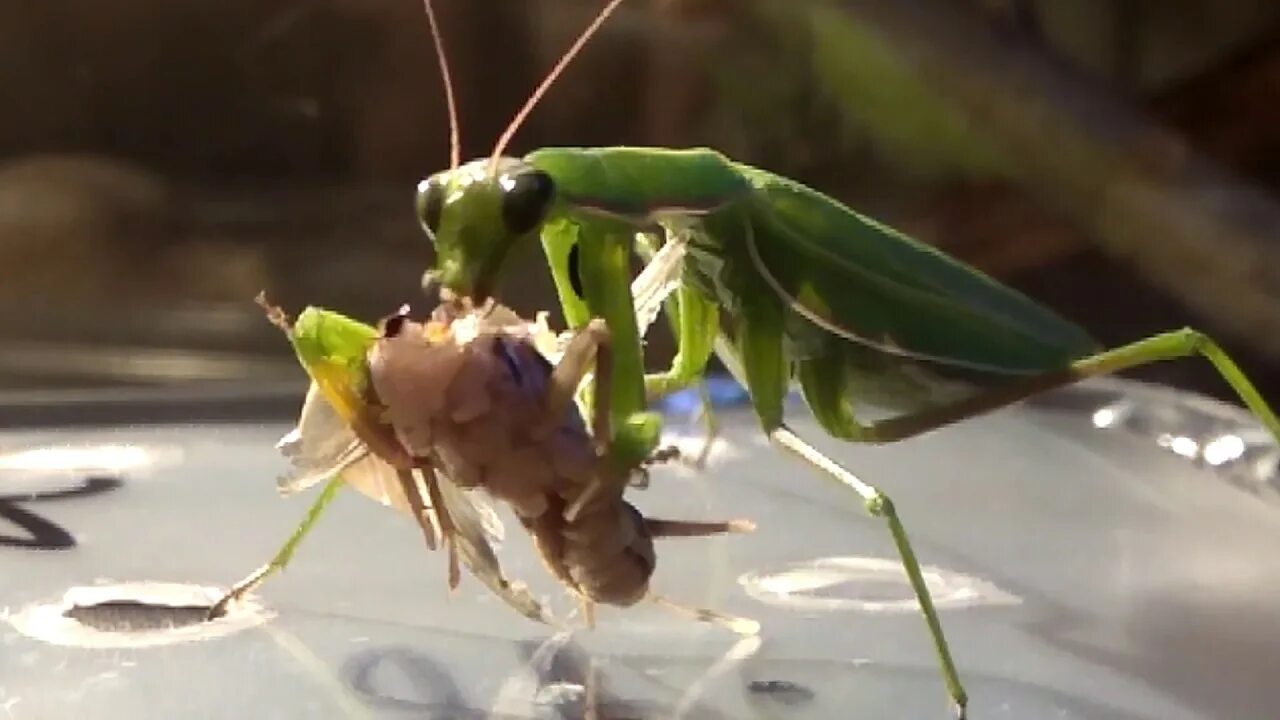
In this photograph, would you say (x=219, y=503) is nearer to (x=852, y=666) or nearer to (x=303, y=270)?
(x=852, y=666)

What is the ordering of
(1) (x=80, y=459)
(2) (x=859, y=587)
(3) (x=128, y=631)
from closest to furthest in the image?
1. (3) (x=128, y=631)
2. (2) (x=859, y=587)
3. (1) (x=80, y=459)

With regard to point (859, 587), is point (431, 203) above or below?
above

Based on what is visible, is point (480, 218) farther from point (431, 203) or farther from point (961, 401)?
point (961, 401)

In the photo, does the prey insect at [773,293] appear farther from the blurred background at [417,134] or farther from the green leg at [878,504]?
the blurred background at [417,134]

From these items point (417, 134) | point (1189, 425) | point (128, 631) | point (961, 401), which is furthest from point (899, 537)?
point (417, 134)

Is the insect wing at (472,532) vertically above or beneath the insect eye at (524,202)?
beneath

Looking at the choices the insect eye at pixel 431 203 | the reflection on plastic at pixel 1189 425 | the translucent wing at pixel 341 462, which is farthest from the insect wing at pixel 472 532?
the reflection on plastic at pixel 1189 425

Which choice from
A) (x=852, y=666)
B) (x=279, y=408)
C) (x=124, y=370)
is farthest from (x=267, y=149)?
(x=852, y=666)
